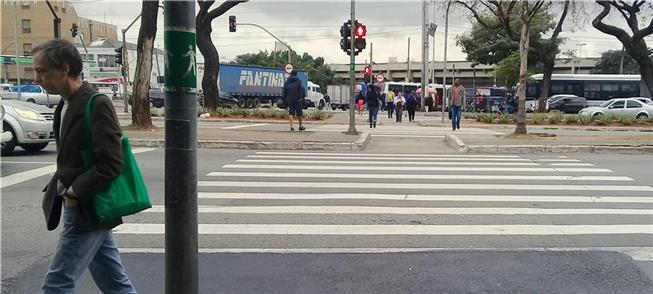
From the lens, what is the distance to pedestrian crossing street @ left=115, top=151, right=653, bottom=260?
5625mm

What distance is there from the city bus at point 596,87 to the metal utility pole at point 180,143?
44.8 meters

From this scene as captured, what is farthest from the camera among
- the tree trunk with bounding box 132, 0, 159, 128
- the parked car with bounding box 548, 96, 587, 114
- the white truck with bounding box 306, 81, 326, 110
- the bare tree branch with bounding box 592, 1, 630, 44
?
the white truck with bounding box 306, 81, 326, 110

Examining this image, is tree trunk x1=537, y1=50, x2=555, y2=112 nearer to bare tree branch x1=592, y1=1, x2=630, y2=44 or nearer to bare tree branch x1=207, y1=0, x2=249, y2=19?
bare tree branch x1=592, y1=1, x2=630, y2=44

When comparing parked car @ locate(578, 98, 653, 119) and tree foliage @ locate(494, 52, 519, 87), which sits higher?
tree foliage @ locate(494, 52, 519, 87)

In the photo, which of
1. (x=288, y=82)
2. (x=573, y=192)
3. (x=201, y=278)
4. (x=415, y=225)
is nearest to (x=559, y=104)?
(x=288, y=82)

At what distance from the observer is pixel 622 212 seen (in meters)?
7.04

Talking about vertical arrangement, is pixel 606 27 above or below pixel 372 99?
above

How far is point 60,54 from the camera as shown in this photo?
2818 millimetres

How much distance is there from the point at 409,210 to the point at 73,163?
487 centimetres

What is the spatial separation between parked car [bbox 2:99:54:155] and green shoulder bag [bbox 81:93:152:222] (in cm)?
978

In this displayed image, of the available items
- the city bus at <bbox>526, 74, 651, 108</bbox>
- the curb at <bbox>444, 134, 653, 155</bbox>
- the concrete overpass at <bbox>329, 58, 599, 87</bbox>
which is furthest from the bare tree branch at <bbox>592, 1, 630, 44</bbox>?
the concrete overpass at <bbox>329, 58, 599, 87</bbox>

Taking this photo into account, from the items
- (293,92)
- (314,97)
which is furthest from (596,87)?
(293,92)

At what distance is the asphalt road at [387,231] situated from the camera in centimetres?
451

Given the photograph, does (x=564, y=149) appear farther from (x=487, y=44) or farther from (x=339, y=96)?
(x=487, y=44)
